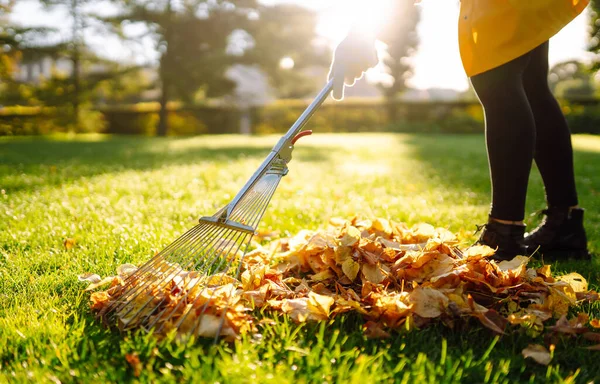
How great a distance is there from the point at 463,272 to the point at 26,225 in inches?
90.5

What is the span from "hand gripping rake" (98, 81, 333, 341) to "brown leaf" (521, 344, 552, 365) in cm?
79

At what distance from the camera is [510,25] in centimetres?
190

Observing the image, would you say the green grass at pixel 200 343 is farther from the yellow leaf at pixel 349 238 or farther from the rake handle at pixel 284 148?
the rake handle at pixel 284 148

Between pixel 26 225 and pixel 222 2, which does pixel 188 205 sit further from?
pixel 222 2

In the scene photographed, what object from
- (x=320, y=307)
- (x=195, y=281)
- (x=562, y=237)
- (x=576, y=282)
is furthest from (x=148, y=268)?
(x=562, y=237)

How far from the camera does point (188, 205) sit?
3512 mm

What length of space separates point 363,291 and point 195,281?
0.55 m

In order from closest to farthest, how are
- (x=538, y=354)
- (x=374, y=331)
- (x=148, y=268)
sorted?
(x=538, y=354) < (x=374, y=331) < (x=148, y=268)

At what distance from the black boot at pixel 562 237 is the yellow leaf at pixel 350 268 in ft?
3.10

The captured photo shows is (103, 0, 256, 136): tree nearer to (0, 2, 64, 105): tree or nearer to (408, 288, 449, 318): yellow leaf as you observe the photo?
(0, 2, 64, 105): tree

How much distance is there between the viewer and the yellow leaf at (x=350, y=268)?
186 cm

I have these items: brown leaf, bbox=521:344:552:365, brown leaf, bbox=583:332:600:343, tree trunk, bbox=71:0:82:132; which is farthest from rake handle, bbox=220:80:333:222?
tree trunk, bbox=71:0:82:132

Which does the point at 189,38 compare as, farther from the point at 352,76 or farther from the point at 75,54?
the point at 352,76

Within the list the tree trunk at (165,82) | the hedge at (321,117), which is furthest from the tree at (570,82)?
the tree trunk at (165,82)
